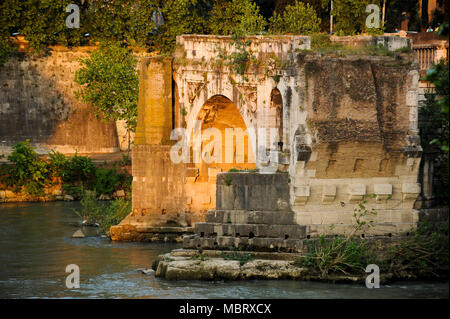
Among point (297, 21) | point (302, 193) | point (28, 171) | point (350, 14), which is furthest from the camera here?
point (350, 14)

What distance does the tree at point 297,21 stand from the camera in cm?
4538

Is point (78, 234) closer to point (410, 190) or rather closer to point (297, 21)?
point (410, 190)

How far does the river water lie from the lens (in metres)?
20.0

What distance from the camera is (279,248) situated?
69.4ft

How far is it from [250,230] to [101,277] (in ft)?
12.3

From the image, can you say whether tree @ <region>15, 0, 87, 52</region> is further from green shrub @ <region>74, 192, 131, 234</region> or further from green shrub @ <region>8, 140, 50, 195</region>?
green shrub @ <region>74, 192, 131, 234</region>

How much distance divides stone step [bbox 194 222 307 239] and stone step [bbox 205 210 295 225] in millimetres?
100

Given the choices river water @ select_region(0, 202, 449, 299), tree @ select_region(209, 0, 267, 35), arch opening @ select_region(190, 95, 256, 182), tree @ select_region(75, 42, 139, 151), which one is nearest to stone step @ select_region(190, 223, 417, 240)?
river water @ select_region(0, 202, 449, 299)

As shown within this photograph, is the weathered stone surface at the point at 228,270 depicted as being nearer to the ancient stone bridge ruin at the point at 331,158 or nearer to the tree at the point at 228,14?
the ancient stone bridge ruin at the point at 331,158

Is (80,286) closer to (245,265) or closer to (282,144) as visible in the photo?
(245,265)

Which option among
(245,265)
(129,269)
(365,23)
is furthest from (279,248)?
(365,23)

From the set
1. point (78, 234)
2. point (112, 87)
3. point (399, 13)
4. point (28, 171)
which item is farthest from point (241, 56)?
point (399, 13)

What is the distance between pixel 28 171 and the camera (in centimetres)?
3862

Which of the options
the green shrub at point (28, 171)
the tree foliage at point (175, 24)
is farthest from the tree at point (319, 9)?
the green shrub at point (28, 171)
